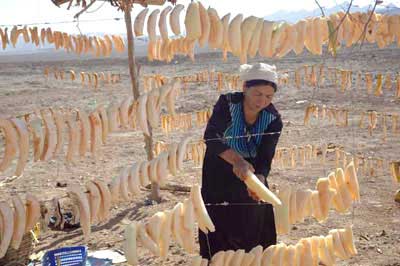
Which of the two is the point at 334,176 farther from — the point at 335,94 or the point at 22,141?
the point at 335,94

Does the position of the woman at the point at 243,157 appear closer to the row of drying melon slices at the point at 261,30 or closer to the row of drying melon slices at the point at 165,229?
the row of drying melon slices at the point at 261,30

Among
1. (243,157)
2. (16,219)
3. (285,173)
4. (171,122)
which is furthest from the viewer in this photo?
(171,122)

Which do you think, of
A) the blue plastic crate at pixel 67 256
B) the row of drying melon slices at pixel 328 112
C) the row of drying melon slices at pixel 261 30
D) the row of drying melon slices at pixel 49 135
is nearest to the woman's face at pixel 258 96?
the row of drying melon slices at pixel 261 30

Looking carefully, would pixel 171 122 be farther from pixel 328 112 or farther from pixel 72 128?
pixel 72 128

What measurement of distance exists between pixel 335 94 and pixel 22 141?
13901 mm

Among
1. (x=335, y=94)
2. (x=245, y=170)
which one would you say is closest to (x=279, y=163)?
(x=245, y=170)

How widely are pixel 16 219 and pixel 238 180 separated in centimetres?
179

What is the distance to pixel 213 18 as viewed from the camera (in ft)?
7.47

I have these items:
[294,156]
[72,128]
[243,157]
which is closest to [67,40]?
[243,157]

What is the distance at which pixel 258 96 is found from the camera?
3250 mm

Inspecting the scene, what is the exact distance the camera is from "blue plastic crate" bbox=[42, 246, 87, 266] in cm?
408

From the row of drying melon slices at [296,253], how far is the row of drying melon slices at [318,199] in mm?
135

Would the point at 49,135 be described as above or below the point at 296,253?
above

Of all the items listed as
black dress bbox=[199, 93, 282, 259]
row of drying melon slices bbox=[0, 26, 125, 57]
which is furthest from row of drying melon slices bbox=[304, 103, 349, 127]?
row of drying melon slices bbox=[0, 26, 125, 57]
